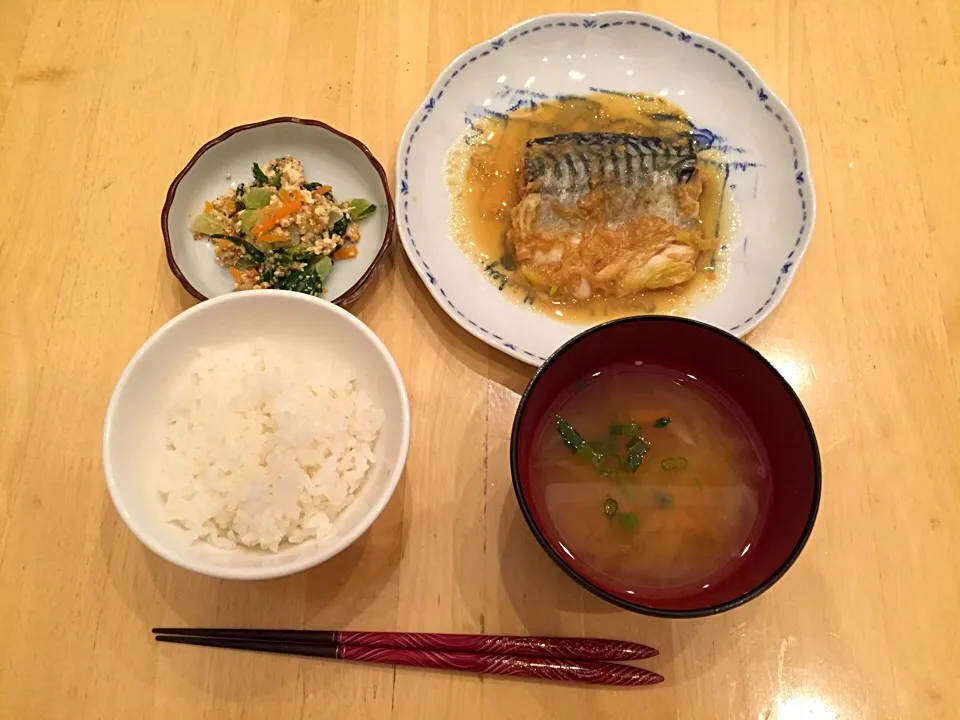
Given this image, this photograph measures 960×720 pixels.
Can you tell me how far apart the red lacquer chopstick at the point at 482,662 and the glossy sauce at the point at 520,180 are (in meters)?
0.86

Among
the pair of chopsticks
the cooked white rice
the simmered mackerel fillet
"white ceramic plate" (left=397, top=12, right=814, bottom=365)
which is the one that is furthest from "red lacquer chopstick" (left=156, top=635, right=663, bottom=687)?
the simmered mackerel fillet

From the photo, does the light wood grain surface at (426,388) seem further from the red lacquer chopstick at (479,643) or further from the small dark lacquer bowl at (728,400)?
the small dark lacquer bowl at (728,400)

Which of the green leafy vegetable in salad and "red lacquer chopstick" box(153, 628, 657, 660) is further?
the green leafy vegetable in salad

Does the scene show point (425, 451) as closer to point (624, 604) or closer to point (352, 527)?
point (352, 527)

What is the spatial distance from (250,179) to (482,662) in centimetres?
143

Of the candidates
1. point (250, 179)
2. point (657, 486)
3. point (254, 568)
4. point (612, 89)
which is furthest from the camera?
point (612, 89)

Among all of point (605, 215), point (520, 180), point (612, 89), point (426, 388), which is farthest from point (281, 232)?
point (612, 89)

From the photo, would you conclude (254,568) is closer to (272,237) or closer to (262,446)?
(262,446)

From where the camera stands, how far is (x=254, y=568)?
1.29 m

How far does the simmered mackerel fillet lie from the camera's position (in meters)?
1.91

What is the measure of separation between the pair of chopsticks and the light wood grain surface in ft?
0.14

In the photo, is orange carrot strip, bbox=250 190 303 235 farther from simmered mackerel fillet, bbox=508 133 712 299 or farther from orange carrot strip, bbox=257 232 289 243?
simmered mackerel fillet, bbox=508 133 712 299

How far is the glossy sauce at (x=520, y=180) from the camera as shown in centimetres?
189

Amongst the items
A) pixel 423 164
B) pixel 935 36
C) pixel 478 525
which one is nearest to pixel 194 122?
pixel 423 164
